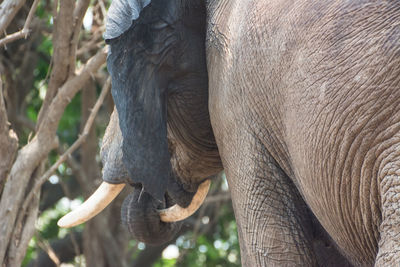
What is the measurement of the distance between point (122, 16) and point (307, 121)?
0.87m

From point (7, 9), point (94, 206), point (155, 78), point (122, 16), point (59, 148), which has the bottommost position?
point (94, 206)

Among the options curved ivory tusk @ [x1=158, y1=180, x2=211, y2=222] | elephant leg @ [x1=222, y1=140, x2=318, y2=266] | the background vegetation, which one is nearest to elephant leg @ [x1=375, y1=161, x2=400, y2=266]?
elephant leg @ [x1=222, y1=140, x2=318, y2=266]

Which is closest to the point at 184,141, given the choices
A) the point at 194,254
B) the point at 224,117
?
the point at 224,117

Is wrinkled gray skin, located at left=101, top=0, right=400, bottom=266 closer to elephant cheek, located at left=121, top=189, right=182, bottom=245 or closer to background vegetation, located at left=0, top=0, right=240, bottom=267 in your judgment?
elephant cheek, located at left=121, top=189, right=182, bottom=245

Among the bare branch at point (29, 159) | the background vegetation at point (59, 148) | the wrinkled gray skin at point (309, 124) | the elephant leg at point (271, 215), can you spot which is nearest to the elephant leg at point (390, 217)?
the wrinkled gray skin at point (309, 124)

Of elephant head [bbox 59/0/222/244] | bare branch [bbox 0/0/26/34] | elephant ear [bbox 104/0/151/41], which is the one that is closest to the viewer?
elephant ear [bbox 104/0/151/41]

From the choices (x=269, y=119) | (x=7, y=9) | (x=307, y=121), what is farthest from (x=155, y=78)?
(x=7, y=9)

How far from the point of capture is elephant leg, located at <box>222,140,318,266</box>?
8.82 ft

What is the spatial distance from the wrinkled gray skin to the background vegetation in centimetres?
152

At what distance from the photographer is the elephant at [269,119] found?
7.14 feet

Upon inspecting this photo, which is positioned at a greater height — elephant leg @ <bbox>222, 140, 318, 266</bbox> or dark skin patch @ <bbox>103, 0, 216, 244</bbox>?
dark skin patch @ <bbox>103, 0, 216, 244</bbox>

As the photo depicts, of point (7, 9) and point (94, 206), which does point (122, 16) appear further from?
point (7, 9)

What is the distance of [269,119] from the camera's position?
261 cm

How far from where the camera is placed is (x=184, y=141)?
129 inches
